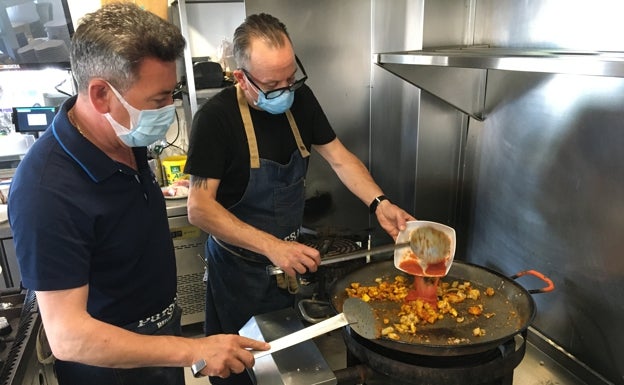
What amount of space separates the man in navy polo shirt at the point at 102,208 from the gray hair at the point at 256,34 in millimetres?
416

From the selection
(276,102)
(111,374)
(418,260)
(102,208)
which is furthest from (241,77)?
(111,374)

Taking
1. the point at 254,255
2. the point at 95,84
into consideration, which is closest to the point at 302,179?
the point at 254,255

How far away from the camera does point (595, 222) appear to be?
1.31 meters

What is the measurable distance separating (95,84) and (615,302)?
4.66ft

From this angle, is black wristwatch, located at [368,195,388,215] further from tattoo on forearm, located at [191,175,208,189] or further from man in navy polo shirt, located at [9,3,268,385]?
man in navy polo shirt, located at [9,3,268,385]

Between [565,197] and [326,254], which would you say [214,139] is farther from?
[565,197]

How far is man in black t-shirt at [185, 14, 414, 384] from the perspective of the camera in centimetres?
137

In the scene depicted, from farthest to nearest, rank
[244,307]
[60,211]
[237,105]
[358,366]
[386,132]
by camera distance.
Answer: [386,132]
[244,307]
[237,105]
[358,366]
[60,211]

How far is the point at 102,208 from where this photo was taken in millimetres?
977

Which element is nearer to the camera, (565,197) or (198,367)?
(198,367)

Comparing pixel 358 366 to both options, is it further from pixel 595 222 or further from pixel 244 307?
pixel 595 222

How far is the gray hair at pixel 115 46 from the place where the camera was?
2.96 feet

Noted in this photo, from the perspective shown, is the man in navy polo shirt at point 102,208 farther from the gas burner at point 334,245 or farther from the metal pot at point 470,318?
the gas burner at point 334,245

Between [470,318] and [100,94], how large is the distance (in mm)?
1080
